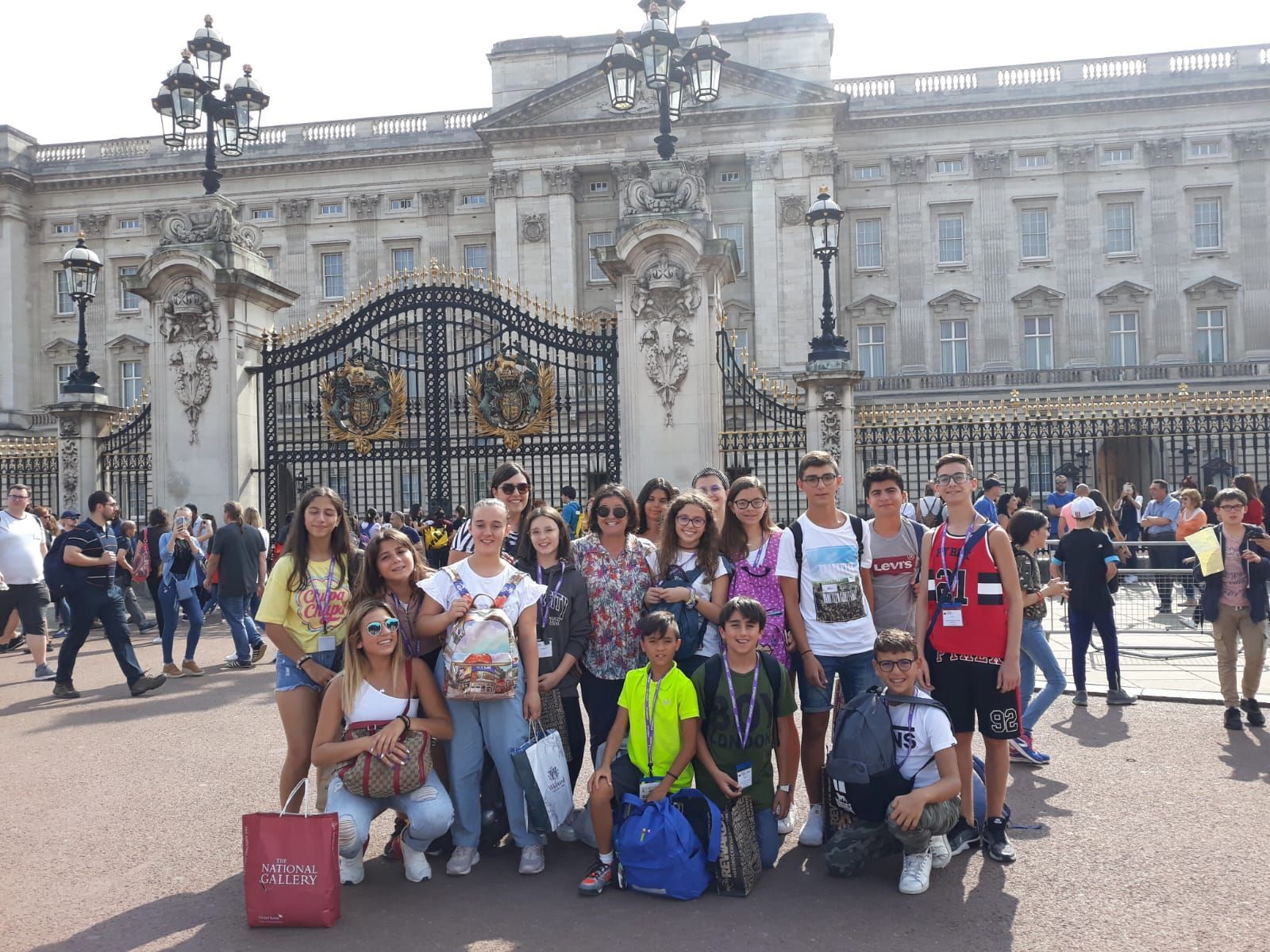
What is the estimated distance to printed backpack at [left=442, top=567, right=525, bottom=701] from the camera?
516 cm

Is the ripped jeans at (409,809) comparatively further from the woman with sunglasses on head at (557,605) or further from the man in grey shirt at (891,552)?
the man in grey shirt at (891,552)

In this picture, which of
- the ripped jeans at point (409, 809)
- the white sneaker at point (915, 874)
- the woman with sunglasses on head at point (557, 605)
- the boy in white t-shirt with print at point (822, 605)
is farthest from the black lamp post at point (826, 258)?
the ripped jeans at point (409, 809)

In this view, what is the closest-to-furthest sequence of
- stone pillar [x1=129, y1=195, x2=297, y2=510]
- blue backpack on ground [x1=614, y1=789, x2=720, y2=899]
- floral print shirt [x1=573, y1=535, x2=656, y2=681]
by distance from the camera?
blue backpack on ground [x1=614, y1=789, x2=720, y2=899] < floral print shirt [x1=573, y1=535, x2=656, y2=681] < stone pillar [x1=129, y1=195, x2=297, y2=510]

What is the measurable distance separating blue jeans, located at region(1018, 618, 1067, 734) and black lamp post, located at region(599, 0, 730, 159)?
832 centimetres

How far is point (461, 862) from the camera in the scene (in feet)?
17.3

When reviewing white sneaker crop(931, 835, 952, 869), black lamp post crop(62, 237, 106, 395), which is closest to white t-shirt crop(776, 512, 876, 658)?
white sneaker crop(931, 835, 952, 869)

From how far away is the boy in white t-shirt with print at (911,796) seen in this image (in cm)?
490

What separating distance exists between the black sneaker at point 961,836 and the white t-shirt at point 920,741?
0.46 meters

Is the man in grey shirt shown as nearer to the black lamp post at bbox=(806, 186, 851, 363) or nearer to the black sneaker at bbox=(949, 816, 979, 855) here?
the black sneaker at bbox=(949, 816, 979, 855)

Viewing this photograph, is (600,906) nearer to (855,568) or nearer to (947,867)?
(947,867)

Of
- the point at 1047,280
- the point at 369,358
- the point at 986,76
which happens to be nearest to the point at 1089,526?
the point at 369,358

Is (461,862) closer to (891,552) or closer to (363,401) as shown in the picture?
(891,552)

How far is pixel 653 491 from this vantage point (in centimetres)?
643

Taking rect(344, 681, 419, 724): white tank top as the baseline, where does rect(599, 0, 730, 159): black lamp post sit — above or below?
Result: above
